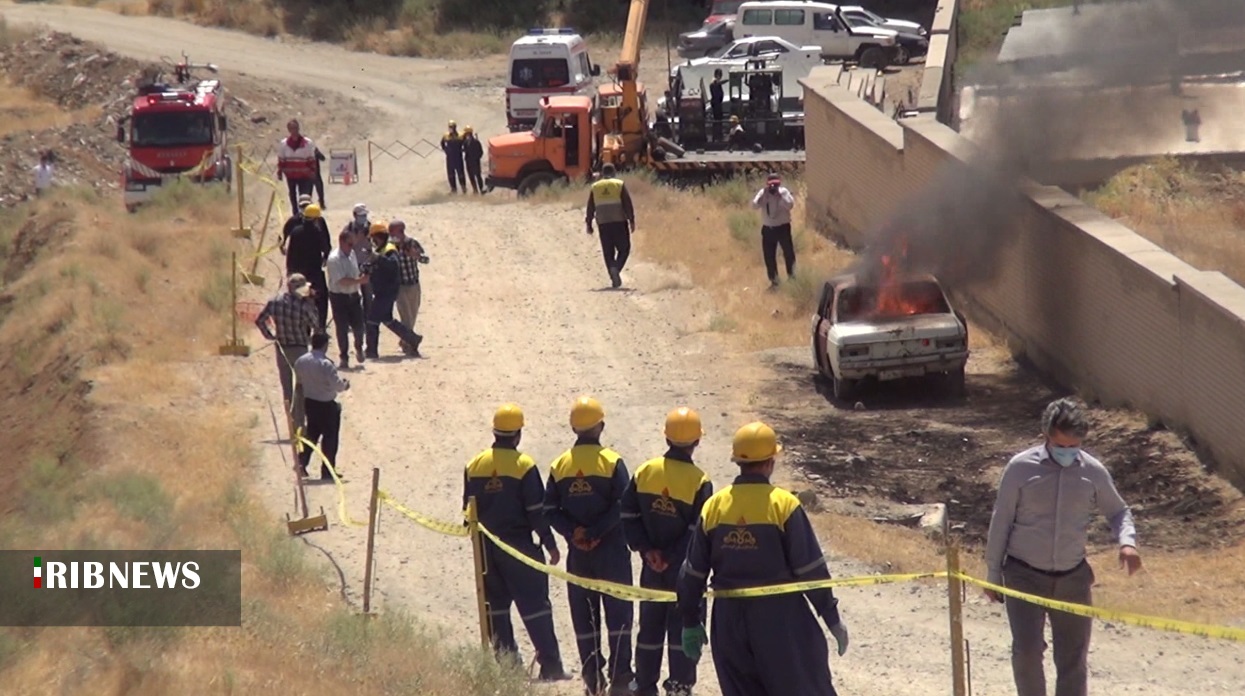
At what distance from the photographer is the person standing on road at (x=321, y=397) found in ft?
44.4

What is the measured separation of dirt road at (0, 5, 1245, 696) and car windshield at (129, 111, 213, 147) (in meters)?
4.04

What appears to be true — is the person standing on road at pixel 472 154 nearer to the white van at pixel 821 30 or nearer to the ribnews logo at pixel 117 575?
the white van at pixel 821 30

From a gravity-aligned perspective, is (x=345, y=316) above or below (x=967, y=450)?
above

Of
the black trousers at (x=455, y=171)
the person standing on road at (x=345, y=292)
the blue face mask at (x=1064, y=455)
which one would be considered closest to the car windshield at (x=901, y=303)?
the person standing on road at (x=345, y=292)

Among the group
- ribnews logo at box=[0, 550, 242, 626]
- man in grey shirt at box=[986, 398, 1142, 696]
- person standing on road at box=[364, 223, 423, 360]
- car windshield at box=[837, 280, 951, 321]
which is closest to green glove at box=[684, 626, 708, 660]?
man in grey shirt at box=[986, 398, 1142, 696]

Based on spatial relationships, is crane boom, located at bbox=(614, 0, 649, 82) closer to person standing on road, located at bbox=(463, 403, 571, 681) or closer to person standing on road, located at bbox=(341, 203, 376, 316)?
person standing on road, located at bbox=(341, 203, 376, 316)

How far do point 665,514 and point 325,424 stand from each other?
6.15 metres

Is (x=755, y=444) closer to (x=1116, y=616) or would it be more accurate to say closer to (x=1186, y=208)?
(x=1116, y=616)

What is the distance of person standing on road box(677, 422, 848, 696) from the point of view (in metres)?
7.38

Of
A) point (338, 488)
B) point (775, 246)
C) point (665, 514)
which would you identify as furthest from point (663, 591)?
point (775, 246)

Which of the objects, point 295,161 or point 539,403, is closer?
point 539,403

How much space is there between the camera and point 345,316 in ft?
59.0

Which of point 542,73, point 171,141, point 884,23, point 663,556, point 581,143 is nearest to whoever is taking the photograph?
point 663,556

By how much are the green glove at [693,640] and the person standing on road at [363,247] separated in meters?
11.0
